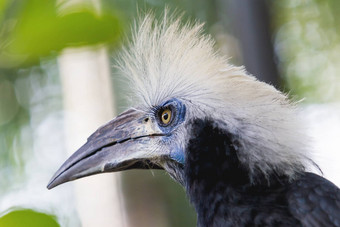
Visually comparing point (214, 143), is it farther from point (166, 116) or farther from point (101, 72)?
point (101, 72)

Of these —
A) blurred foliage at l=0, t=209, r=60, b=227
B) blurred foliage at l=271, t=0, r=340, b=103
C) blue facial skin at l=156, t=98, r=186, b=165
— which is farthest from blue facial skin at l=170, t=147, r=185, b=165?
blurred foliage at l=271, t=0, r=340, b=103

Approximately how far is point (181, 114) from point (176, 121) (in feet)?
0.15

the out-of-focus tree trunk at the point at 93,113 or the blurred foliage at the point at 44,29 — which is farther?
the out-of-focus tree trunk at the point at 93,113

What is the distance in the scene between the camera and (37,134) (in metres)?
4.57

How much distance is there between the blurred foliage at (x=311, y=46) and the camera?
7336 millimetres

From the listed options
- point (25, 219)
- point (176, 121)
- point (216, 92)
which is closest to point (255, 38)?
point (216, 92)

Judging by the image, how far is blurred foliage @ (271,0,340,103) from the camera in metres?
7.34

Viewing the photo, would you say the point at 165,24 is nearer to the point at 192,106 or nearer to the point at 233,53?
the point at 192,106

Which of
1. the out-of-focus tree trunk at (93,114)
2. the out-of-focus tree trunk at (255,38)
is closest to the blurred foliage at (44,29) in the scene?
the out-of-focus tree trunk at (255,38)

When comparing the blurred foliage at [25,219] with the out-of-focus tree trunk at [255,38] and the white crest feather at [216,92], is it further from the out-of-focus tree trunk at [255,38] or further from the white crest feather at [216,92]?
the out-of-focus tree trunk at [255,38]

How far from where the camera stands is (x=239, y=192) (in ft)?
8.16

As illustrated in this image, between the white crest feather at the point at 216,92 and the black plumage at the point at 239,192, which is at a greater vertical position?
the white crest feather at the point at 216,92

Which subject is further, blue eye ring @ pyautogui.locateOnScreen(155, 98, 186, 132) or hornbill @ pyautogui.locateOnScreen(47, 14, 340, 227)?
blue eye ring @ pyautogui.locateOnScreen(155, 98, 186, 132)

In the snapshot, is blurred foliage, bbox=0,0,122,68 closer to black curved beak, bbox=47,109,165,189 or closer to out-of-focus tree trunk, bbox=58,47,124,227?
black curved beak, bbox=47,109,165,189
